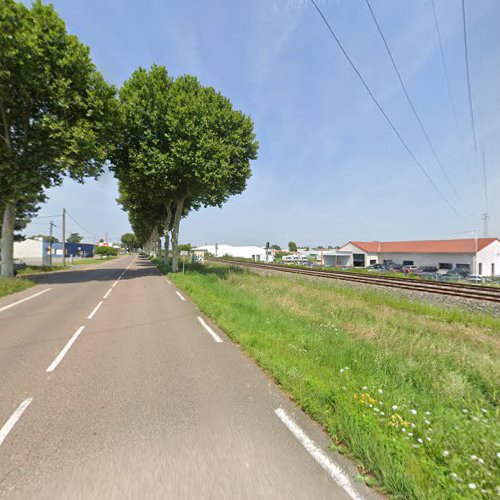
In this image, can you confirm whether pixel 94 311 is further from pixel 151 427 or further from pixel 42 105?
pixel 42 105

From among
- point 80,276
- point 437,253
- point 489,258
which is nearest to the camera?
point 80,276

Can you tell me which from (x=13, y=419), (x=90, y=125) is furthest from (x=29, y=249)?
(x=13, y=419)

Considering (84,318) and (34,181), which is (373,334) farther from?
(34,181)

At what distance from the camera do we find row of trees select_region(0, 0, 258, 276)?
13.8 metres

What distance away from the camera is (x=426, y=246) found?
144 feet

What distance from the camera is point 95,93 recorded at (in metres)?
15.7

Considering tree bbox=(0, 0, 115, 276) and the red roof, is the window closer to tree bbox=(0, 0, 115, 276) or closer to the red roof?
the red roof

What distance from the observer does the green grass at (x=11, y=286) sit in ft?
41.2

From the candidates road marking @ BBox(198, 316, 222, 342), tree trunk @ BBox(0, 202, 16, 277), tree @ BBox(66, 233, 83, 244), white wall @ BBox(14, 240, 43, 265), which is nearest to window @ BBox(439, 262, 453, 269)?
road marking @ BBox(198, 316, 222, 342)

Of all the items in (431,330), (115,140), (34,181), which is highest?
(115,140)

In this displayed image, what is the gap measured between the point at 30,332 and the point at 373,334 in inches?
363

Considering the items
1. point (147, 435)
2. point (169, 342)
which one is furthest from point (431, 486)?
point (169, 342)

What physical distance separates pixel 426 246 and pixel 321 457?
50985mm

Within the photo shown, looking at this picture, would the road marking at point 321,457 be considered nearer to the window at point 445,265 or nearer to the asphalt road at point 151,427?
the asphalt road at point 151,427
